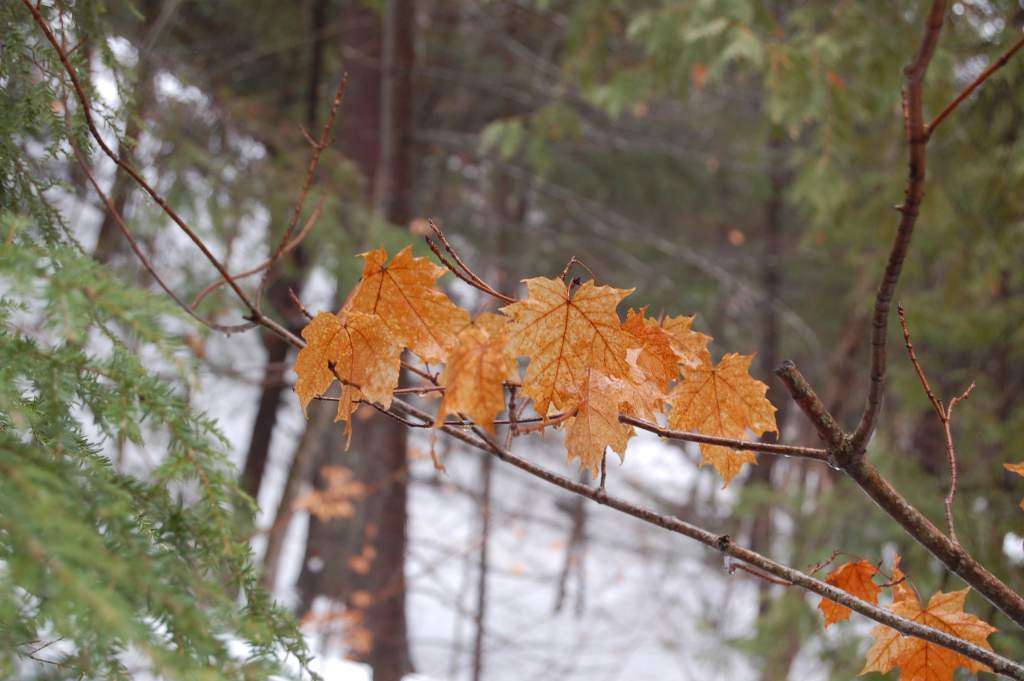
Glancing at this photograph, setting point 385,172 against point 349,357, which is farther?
point 385,172

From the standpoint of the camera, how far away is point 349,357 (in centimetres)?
86

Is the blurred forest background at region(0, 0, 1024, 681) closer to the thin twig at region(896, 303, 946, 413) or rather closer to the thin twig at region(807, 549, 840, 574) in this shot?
the thin twig at region(807, 549, 840, 574)

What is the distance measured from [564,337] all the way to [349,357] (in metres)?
0.24

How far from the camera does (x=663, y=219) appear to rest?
8484 millimetres

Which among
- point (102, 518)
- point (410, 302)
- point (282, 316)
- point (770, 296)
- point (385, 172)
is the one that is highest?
point (770, 296)

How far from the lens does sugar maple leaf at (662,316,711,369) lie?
0.95m

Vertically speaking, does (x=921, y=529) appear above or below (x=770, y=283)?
below

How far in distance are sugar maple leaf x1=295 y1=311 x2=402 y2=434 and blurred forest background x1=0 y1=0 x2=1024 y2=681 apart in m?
0.12

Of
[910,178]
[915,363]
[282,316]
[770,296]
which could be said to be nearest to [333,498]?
[282,316]

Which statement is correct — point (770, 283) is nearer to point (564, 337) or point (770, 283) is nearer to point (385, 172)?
point (385, 172)

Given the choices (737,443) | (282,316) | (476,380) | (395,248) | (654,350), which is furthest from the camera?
(282,316)

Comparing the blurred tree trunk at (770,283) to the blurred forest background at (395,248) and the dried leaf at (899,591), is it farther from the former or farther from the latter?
the dried leaf at (899,591)

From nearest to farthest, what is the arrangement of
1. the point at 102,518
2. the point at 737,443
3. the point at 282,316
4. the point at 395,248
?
1. the point at 102,518
2. the point at 737,443
3. the point at 395,248
4. the point at 282,316

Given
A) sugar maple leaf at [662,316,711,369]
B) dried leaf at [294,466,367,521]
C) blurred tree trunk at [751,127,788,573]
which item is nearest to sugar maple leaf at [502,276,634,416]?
sugar maple leaf at [662,316,711,369]
